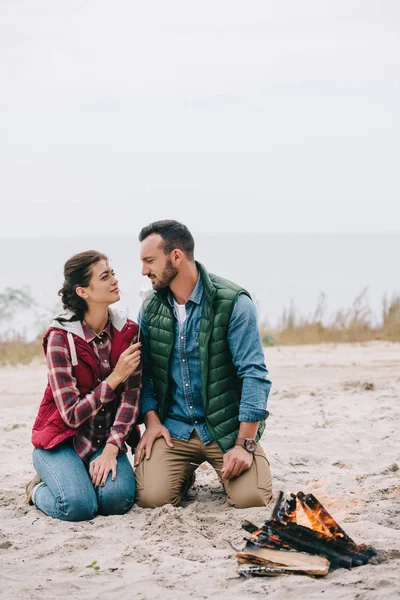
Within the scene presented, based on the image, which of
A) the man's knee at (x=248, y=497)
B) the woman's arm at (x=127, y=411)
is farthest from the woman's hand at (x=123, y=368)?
the man's knee at (x=248, y=497)

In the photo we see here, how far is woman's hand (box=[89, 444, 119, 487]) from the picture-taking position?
4.46 meters

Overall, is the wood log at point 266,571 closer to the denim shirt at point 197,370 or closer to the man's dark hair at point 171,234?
the denim shirt at point 197,370

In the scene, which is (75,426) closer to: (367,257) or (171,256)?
(171,256)

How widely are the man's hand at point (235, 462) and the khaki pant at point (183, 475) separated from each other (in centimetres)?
6

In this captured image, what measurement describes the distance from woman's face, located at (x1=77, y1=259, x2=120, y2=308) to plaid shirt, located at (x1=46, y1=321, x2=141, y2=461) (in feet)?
0.60

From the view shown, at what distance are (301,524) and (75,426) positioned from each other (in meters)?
1.44

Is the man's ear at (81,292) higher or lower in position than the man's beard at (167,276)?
lower

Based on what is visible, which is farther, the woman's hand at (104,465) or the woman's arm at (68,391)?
the woman's hand at (104,465)

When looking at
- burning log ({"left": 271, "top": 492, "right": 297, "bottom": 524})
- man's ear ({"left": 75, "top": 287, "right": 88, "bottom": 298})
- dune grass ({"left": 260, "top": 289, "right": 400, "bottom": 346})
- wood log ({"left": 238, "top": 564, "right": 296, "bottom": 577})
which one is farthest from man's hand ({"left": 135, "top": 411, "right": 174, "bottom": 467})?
dune grass ({"left": 260, "top": 289, "right": 400, "bottom": 346})

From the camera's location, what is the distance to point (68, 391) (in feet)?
14.3

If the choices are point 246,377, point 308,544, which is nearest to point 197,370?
point 246,377

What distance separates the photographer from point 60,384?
14.3 ft

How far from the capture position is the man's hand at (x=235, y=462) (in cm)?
448

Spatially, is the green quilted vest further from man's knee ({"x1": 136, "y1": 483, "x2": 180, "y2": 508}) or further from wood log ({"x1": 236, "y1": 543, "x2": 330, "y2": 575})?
wood log ({"x1": 236, "y1": 543, "x2": 330, "y2": 575})
